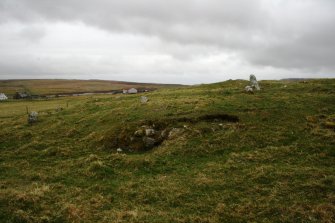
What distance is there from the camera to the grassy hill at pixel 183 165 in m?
13.2

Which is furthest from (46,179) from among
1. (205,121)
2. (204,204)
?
(205,121)

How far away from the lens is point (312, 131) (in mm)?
20969

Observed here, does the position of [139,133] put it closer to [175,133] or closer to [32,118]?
[175,133]

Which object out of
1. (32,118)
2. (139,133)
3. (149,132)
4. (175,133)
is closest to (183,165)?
(175,133)

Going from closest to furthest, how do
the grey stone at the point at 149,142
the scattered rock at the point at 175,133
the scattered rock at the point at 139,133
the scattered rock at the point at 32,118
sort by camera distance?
the grey stone at the point at 149,142 < the scattered rock at the point at 175,133 < the scattered rock at the point at 139,133 < the scattered rock at the point at 32,118

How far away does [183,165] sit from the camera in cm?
1855

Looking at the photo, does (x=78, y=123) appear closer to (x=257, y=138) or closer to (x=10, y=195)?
(x=10, y=195)

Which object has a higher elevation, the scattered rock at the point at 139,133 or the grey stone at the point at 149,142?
the scattered rock at the point at 139,133

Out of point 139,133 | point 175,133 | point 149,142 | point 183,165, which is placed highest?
point 175,133

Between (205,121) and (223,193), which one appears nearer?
(223,193)

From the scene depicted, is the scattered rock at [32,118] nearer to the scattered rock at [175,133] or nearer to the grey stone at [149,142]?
the grey stone at [149,142]

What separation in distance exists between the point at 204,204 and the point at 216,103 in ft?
54.5

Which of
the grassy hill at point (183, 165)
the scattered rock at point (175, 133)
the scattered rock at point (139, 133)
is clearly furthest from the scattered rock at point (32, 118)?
the scattered rock at point (175, 133)

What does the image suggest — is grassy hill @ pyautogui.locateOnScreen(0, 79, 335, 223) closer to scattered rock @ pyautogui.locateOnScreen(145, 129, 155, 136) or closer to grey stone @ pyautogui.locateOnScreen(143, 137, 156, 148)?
grey stone @ pyautogui.locateOnScreen(143, 137, 156, 148)
